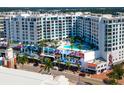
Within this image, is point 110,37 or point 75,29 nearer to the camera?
point 110,37

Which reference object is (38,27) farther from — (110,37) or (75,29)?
(110,37)

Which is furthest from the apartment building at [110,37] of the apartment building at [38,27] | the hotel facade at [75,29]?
the apartment building at [38,27]

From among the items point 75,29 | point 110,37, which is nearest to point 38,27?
point 75,29

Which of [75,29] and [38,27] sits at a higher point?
[38,27]

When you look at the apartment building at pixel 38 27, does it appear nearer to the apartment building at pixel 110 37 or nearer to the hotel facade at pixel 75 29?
the hotel facade at pixel 75 29

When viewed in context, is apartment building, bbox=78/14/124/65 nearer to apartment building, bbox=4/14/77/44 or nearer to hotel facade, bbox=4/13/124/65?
hotel facade, bbox=4/13/124/65

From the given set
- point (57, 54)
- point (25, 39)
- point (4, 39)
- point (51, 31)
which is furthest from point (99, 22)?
point (4, 39)
